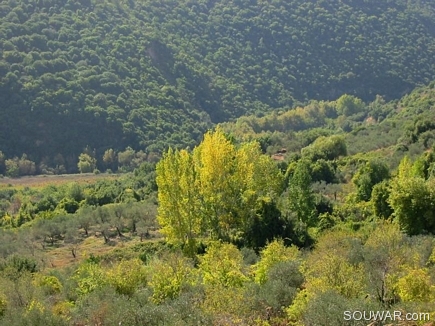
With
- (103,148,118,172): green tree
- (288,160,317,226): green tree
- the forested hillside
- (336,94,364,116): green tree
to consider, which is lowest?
(103,148,118,172): green tree

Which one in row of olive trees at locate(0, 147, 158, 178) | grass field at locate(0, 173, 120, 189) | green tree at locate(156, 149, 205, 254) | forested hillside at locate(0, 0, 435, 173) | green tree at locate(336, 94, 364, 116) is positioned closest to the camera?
green tree at locate(156, 149, 205, 254)

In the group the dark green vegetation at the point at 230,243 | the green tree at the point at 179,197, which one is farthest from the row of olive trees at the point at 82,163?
the green tree at the point at 179,197

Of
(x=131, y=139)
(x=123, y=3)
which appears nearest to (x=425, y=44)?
(x=123, y=3)

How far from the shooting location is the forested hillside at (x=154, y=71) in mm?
122938

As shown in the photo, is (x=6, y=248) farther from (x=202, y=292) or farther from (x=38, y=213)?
(x=202, y=292)

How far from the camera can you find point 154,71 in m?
154

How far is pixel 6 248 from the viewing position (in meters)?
51.8

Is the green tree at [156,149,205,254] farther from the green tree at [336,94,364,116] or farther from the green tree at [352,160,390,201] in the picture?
the green tree at [336,94,364,116]

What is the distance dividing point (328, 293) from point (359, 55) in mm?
180855

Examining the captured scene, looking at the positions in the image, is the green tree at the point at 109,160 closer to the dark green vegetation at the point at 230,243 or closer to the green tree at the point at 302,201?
the dark green vegetation at the point at 230,243

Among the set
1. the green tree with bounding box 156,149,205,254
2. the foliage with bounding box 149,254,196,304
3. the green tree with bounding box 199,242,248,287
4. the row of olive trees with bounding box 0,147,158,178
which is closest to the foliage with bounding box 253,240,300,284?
the green tree with bounding box 199,242,248,287

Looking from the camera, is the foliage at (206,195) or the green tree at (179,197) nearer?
the green tree at (179,197)

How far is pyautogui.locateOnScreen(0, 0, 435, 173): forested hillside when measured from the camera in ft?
403

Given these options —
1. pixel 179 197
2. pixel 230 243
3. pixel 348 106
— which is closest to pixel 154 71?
pixel 348 106
